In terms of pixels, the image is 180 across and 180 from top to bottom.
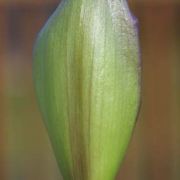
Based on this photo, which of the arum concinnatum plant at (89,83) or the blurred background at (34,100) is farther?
the blurred background at (34,100)

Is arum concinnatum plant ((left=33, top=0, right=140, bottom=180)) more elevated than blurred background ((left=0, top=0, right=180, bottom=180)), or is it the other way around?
arum concinnatum plant ((left=33, top=0, right=140, bottom=180))

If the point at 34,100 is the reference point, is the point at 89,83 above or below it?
above

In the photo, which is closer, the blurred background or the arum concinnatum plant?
the arum concinnatum plant

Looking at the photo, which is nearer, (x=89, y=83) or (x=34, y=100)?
(x=89, y=83)

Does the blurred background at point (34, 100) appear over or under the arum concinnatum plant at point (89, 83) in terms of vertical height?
under
